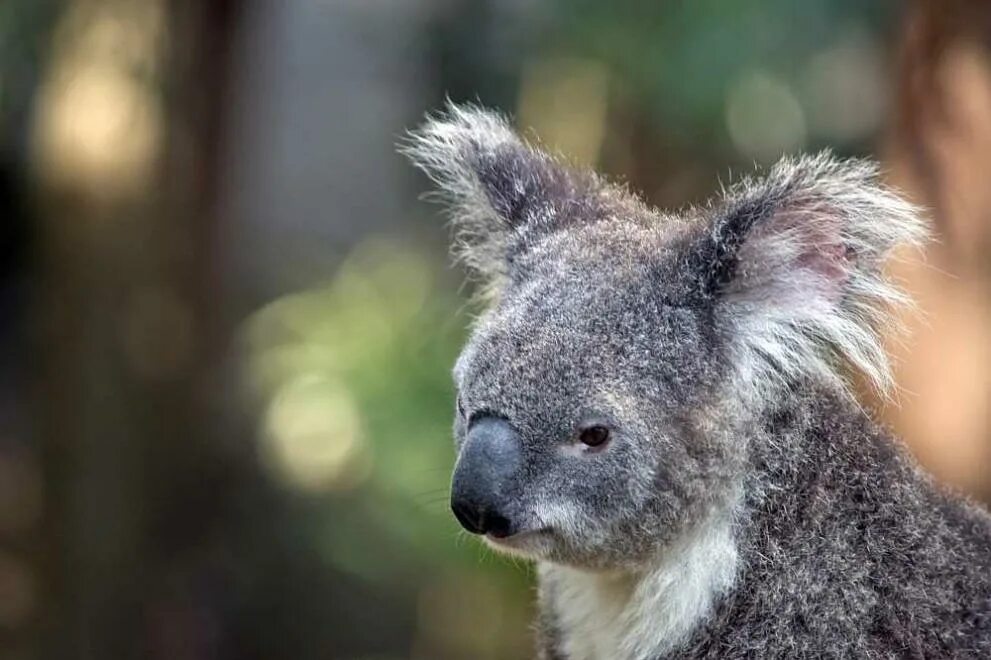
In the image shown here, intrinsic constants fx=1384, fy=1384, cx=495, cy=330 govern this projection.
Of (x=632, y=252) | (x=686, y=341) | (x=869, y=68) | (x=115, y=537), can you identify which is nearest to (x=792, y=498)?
(x=686, y=341)

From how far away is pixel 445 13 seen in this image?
21.9 ft

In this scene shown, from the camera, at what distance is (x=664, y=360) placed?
7.84 ft

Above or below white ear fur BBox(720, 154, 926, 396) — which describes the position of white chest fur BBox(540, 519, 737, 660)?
below

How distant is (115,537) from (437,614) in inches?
50.7

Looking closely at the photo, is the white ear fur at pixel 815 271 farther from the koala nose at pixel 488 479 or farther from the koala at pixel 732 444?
the koala nose at pixel 488 479

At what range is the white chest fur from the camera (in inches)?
94.6

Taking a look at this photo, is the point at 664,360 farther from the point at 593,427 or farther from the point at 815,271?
the point at 815,271

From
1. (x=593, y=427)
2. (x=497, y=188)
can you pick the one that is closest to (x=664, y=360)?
(x=593, y=427)

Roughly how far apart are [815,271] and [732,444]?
0.34m

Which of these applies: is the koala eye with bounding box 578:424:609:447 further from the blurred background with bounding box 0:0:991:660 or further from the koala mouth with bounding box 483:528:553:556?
the blurred background with bounding box 0:0:991:660

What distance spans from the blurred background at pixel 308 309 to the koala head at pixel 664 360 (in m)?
1.22

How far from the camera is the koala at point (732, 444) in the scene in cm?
232

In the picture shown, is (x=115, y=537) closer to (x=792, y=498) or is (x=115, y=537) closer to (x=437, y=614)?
(x=437, y=614)

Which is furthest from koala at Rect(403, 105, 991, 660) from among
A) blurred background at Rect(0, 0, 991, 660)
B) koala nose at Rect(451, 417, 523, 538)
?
blurred background at Rect(0, 0, 991, 660)
